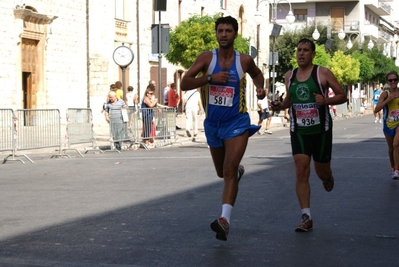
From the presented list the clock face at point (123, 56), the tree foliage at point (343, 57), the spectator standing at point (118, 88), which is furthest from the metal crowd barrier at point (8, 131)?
the tree foliage at point (343, 57)

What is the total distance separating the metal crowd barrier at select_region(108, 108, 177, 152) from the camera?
75.7 feet

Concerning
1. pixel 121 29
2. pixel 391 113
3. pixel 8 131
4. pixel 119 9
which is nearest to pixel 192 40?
pixel 121 29

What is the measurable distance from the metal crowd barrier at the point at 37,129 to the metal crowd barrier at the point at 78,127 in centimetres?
41

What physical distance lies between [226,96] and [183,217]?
1.67 metres

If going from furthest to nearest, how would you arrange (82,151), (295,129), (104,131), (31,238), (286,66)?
(286,66) < (104,131) < (82,151) < (295,129) < (31,238)

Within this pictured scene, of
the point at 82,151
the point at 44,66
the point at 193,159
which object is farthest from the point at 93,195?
the point at 44,66

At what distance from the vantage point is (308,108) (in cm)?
A: 898

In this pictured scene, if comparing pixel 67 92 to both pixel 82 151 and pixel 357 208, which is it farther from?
pixel 357 208

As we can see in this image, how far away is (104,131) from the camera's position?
32688 mm

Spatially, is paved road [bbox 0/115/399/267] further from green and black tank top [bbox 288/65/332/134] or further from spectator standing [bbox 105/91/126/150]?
spectator standing [bbox 105/91/126/150]

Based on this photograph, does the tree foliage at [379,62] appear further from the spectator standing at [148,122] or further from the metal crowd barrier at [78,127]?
the metal crowd barrier at [78,127]

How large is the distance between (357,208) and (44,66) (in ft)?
85.5

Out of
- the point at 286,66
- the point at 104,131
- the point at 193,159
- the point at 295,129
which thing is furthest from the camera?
the point at 286,66

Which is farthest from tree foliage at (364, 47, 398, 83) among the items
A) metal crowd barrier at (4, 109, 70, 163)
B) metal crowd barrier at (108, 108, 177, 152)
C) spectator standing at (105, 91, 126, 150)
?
metal crowd barrier at (4, 109, 70, 163)
